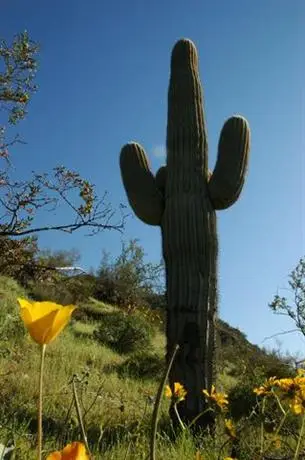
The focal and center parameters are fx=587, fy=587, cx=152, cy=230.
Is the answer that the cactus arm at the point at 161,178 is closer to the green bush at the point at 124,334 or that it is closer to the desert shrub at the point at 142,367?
the desert shrub at the point at 142,367

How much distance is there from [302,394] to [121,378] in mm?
6876

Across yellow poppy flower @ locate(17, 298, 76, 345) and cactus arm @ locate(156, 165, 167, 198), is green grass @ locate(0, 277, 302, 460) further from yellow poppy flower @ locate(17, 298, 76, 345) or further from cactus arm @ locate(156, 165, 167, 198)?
cactus arm @ locate(156, 165, 167, 198)

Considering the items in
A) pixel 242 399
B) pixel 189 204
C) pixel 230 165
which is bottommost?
pixel 242 399

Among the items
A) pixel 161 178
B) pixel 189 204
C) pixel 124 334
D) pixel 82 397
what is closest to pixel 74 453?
pixel 82 397

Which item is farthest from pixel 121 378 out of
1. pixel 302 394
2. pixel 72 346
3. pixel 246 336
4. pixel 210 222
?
pixel 246 336

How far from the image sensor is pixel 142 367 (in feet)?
31.1

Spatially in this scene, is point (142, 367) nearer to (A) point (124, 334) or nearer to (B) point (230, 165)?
(A) point (124, 334)

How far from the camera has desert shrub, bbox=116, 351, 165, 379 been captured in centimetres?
891

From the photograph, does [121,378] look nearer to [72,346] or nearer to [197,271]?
[72,346]

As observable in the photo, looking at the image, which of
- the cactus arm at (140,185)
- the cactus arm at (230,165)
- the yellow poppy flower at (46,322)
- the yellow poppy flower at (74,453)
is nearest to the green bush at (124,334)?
the cactus arm at (140,185)

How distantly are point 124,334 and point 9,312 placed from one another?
2.90 m

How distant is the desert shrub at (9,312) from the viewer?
792cm

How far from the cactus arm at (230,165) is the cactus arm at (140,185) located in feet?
2.04

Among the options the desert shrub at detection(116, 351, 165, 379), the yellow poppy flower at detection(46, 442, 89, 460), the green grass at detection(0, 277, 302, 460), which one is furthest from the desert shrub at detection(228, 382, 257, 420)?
the yellow poppy flower at detection(46, 442, 89, 460)
